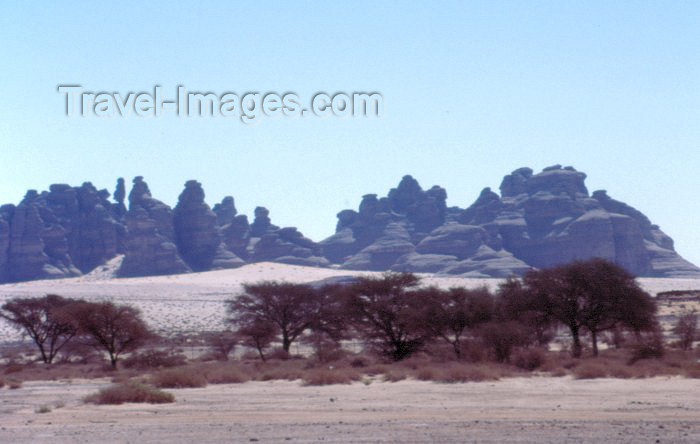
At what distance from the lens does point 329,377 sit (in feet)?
92.7

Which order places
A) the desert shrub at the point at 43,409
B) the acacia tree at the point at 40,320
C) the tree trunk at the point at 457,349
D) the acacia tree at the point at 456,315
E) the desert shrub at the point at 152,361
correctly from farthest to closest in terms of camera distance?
1. the acacia tree at the point at 40,320
2. the acacia tree at the point at 456,315
3. the desert shrub at the point at 152,361
4. the tree trunk at the point at 457,349
5. the desert shrub at the point at 43,409

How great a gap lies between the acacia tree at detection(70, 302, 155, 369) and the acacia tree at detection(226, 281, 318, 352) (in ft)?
29.1

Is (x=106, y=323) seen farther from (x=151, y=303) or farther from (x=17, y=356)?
(x=151, y=303)

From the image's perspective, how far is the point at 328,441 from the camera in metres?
14.9

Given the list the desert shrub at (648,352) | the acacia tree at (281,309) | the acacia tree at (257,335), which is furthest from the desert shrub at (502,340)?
the acacia tree at (281,309)

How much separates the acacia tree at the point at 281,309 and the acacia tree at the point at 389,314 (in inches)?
311

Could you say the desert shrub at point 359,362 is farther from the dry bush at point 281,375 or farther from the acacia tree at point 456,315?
the dry bush at point 281,375

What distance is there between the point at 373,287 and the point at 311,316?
28.6ft

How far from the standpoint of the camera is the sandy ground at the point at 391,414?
15555mm

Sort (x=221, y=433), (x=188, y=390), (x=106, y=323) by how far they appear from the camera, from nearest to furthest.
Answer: (x=221, y=433)
(x=188, y=390)
(x=106, y=323)

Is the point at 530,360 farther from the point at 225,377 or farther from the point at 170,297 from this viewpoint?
the point at 170,297

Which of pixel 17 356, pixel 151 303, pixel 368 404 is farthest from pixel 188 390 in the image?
pixel 151 303


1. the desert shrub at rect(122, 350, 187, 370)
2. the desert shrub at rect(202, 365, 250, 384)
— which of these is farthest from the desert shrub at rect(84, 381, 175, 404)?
the desert shrub at rect(122, 350, 187, 370)

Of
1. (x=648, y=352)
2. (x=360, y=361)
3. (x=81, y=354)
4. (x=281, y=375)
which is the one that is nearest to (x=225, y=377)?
(x=281, y=375)
